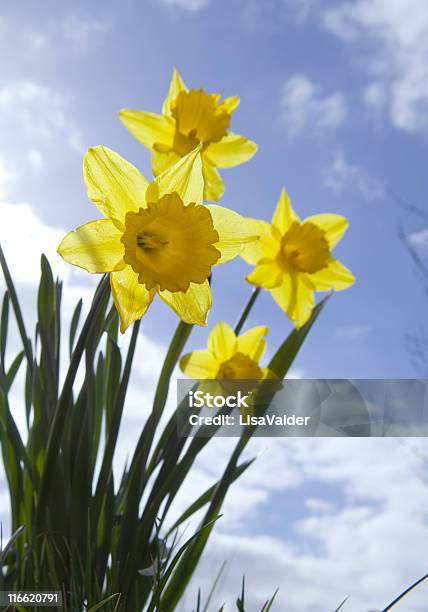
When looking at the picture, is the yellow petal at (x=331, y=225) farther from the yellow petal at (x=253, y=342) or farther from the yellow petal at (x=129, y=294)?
the yellow petal at (x=129, y=294)

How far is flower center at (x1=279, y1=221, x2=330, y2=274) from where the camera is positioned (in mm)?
1877

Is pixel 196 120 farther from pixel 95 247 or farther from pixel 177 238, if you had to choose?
pixel 95 247

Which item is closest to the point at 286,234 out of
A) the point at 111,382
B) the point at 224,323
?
the point at 224,323

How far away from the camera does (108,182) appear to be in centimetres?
108

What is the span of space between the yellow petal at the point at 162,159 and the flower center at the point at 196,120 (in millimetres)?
21

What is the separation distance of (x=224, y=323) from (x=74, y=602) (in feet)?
3.13

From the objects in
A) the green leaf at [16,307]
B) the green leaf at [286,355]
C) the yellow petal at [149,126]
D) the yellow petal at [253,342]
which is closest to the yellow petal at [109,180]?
the green leaf at [16,307]

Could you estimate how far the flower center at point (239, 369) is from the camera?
180 cm

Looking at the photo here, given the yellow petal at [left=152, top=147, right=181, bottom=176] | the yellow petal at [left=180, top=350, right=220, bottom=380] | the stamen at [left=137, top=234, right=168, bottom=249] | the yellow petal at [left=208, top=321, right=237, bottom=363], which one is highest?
the yellow petal at [left=152, top=147, right=181, bottom=176]

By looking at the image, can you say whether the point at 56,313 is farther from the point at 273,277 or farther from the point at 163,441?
the point at 273,277

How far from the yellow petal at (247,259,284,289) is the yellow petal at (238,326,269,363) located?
14 centimetres

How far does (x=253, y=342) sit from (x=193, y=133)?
649 millimetres

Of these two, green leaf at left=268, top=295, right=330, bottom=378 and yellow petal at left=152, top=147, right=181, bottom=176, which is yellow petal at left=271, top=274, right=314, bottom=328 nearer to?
green leaf at left=268, top=295, right=330, bottom=378

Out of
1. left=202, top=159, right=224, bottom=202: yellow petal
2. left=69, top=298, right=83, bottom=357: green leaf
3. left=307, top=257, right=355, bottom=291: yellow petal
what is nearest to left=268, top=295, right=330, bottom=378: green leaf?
left=307, top=257, right=355, bottom=291: yellow petal
